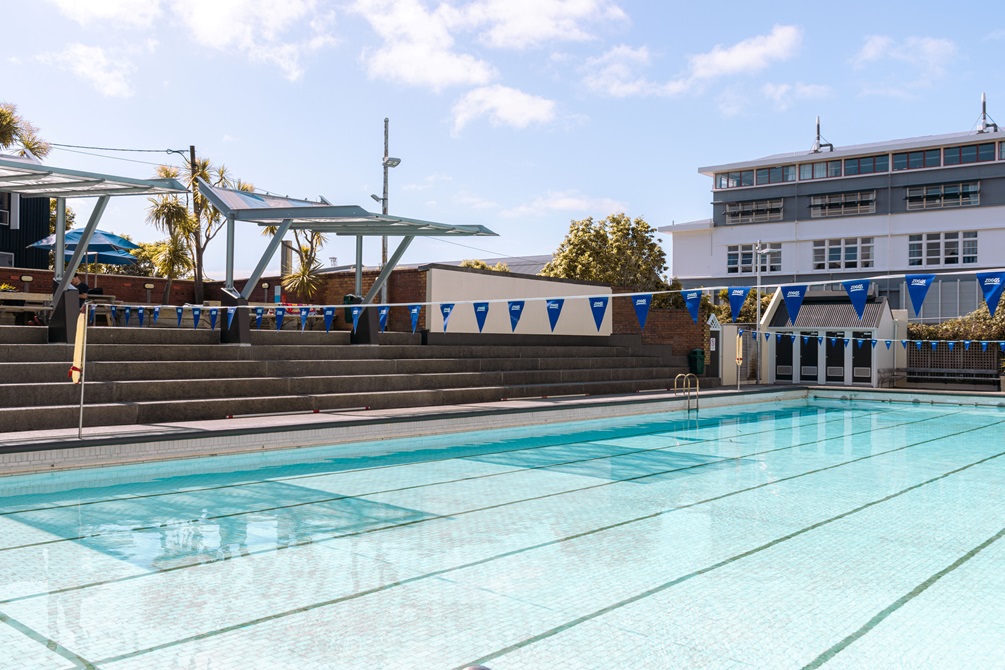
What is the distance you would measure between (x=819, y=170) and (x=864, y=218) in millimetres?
4000

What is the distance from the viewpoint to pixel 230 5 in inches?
519

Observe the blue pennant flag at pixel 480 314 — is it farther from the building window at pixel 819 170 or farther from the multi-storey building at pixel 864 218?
the building window at pixel 819 170

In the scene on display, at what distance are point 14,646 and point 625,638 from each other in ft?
9.66

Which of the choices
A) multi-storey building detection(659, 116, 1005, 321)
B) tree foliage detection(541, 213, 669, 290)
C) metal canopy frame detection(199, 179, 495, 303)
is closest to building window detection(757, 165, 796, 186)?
multi-storey building detection(659, 116, 1005, 321)

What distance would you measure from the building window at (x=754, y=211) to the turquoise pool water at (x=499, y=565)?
1589 inches

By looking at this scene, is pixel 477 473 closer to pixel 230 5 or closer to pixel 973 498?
pixel 973 498

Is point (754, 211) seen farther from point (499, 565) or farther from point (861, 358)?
point (499, 565)

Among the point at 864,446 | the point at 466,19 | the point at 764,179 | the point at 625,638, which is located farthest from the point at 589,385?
the point at 764,179

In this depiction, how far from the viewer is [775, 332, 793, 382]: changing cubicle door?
25.7 metres

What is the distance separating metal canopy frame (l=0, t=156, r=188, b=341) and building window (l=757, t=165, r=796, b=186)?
42098 millimetres

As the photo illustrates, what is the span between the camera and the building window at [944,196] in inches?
1649

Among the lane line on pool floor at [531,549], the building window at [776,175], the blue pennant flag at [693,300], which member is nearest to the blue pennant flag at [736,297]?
the blue pennant flag at [693,300]

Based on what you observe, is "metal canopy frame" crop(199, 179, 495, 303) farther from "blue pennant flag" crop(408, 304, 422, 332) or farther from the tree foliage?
the tree foliage

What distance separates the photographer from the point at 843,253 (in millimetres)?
45656
